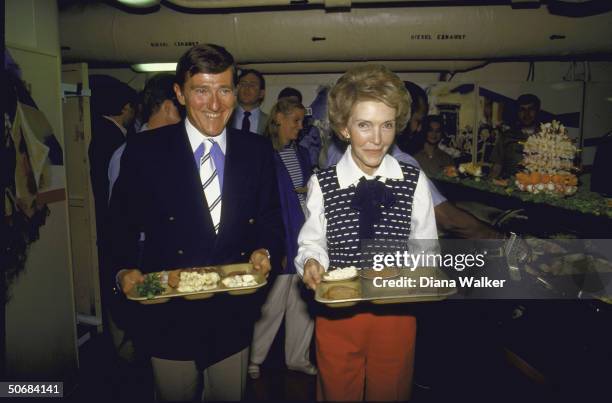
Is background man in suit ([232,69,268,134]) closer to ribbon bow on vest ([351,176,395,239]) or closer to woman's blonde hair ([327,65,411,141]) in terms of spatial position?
woman's blonde hair ([327,65,411,141])

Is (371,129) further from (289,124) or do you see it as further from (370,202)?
(289,124)

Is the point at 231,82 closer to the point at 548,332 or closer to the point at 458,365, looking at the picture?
the point at 548,332

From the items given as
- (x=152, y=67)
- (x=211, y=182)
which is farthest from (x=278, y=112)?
(x=152, y=67)

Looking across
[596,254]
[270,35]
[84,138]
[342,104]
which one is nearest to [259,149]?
[342,104]

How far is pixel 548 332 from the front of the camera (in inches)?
96.3

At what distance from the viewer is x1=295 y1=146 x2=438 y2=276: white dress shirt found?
6.12 feet

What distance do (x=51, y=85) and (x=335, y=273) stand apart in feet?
7.78

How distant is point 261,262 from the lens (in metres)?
1.88

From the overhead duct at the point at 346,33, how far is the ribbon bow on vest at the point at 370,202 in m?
3.28

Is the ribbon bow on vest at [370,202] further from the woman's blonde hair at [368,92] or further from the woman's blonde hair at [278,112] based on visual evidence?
the woman's blonde hair at [278,112]

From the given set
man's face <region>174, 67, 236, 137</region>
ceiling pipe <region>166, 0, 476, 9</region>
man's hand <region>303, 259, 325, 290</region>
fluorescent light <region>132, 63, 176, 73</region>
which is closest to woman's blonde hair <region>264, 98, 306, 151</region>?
ceiling pipe <region>166, 0, 476, 9</region>

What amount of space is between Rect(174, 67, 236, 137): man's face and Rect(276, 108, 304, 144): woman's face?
1.68m

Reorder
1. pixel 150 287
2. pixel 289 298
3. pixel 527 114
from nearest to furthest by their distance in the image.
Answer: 1. pixel 150 287
2. pixel 289 298
3. pixel 527 114

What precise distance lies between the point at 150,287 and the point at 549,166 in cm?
297
